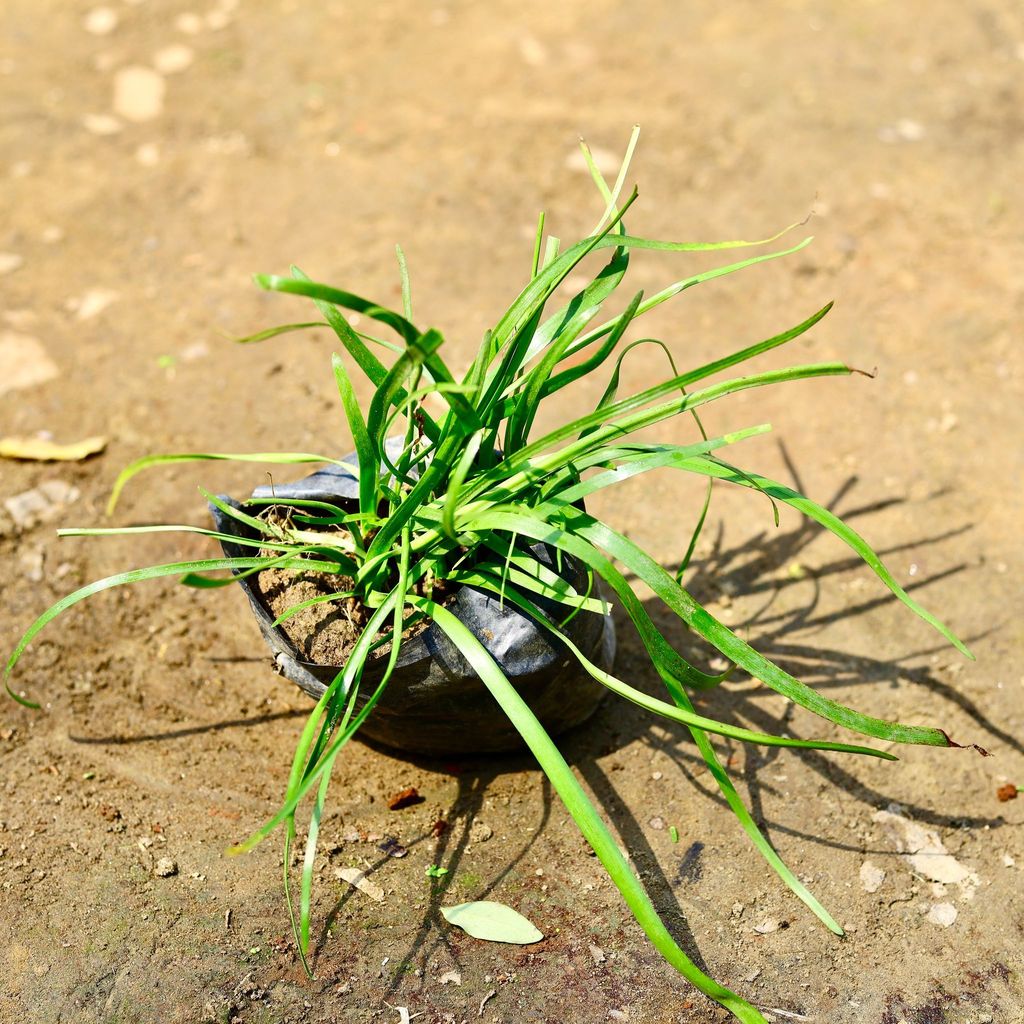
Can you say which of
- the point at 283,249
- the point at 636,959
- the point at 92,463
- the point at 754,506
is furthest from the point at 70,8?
the point at 636,959

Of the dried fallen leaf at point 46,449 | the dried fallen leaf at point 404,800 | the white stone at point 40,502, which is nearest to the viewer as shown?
the dried fallen leaf at point 404,800

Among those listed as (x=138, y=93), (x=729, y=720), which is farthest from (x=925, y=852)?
(x=138, y=93)

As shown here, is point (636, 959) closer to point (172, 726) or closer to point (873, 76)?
point (172, 726)

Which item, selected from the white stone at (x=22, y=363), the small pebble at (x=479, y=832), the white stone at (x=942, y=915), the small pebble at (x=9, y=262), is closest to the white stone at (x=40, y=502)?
the white stone at (x=22, y=363)

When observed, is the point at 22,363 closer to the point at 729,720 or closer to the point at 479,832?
the point at 479,832

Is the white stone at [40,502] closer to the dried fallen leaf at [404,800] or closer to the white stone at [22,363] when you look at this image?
the white stone at [22,363]

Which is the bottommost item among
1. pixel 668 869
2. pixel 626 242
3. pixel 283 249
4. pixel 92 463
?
pixel 668 869
